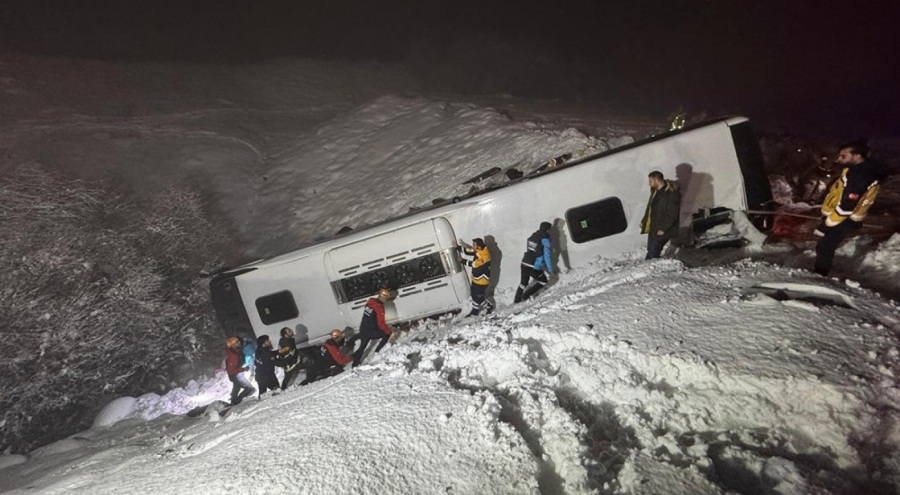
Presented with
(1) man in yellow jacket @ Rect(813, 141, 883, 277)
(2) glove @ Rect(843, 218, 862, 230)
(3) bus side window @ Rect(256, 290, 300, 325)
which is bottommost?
(2) glove @ Rect(843, 218, 862, 230)

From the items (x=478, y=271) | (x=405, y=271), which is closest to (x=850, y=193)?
(x=478, y=271)

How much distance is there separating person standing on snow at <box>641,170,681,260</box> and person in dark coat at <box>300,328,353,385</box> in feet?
15.9

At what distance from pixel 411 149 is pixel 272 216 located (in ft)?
16.3

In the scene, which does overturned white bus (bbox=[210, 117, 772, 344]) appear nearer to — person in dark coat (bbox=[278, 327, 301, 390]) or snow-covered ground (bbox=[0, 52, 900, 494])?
person in dark coat (bbox=[278, 327, 301, 390])

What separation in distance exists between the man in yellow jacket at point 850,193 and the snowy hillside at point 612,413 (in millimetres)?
798

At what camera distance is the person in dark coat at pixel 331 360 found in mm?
7137

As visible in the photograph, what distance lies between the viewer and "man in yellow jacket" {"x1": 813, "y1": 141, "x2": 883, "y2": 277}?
4352 mm

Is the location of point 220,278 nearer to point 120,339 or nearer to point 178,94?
point 120,339

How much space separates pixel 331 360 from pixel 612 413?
16.5ft

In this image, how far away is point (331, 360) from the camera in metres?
7.27

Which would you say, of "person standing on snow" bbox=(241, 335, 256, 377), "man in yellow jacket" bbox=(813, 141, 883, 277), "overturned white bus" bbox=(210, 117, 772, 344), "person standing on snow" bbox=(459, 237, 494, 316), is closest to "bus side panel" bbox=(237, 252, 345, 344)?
"overturned white bus" bbox=(210, 117, 772, 344)

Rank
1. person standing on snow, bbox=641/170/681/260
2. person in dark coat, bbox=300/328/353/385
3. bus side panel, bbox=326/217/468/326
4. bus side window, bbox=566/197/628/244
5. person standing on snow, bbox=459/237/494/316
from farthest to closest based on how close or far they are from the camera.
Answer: person in dark coat, bbox=300/328/353/385 < bus side panel, bbox=326/217/468/326 < person standing on snow, bbox=459/237/494/316 < bus side window, bbox=566/197/628/244 < person standing on snow, bbox=641/170/681/260

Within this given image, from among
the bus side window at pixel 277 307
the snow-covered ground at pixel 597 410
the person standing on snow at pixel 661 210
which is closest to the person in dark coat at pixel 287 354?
the bus side window at pixel 277 307

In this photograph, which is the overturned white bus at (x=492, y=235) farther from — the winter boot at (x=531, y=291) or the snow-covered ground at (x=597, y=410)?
the snow-covered ground at (x=597, y=410)
